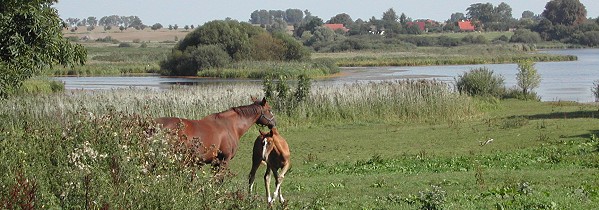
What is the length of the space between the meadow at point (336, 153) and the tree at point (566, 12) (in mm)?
122627

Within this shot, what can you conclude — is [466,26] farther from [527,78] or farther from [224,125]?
[224,125]

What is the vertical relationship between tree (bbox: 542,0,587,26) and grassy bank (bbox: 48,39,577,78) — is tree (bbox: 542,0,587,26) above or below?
above

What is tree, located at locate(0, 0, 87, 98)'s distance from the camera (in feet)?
67.8

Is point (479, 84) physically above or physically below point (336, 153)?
above

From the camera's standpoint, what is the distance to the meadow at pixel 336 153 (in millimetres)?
8180

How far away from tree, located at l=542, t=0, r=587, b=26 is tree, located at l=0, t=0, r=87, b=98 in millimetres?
145091

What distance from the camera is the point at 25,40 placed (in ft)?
69.8

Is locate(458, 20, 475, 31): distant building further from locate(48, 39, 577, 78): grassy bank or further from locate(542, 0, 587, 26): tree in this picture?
locate(48, 39, 577, 78): grassy bank

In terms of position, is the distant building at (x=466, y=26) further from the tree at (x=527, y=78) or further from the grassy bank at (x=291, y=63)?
the tree at (x=527, y=78)

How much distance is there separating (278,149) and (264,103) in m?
2.95

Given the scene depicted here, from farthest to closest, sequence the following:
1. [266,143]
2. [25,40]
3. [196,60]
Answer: [196,60], [25,40], [266,143]

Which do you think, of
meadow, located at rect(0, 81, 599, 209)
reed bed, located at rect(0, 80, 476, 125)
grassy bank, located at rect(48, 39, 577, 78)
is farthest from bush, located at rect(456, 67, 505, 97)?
grassy bank, located at rect(48, 39, 577, 78)

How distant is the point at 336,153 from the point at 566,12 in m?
142

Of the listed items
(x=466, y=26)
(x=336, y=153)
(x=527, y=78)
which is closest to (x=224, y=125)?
(x=336, y=153)
